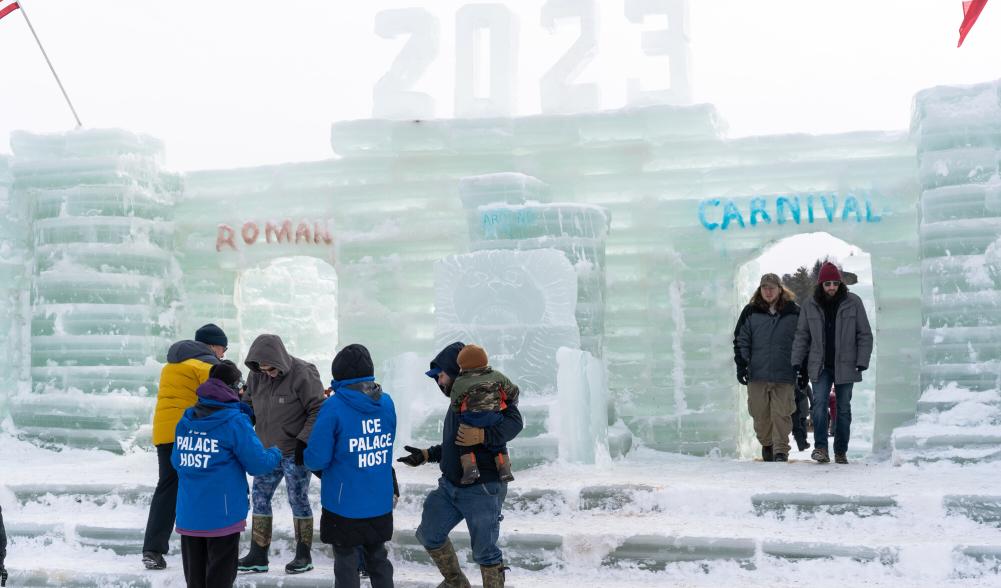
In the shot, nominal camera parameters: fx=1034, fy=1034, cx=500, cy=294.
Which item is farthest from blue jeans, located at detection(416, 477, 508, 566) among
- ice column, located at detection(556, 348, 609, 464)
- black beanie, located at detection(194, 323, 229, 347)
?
ice column, located at detection(556, 348, 609, 464)

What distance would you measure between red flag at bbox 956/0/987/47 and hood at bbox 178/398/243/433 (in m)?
8.12

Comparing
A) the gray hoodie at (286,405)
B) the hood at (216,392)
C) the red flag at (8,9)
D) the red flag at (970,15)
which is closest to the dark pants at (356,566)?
the hood at (216,392)

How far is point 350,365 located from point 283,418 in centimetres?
110

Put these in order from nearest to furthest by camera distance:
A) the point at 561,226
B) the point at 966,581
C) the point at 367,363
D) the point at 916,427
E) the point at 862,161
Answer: the point at 367,363 < the point at 966,581 < the point at 916,427 < the point at 561,226 < the point at 862,161

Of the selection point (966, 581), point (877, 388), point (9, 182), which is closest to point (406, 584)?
point (966, 581)

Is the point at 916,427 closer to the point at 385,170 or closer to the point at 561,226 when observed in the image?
the point at 561,226

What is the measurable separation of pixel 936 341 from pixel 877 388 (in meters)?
1.44

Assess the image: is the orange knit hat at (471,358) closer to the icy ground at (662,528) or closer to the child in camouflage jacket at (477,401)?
the child in camouflage jacket at (477,401)

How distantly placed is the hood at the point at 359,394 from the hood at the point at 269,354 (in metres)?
0.83

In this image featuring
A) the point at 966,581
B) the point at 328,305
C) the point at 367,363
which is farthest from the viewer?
the point at 328,305

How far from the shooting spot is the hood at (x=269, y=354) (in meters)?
6.09

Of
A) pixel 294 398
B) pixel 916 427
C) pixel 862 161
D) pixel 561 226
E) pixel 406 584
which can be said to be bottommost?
pixel 406 584

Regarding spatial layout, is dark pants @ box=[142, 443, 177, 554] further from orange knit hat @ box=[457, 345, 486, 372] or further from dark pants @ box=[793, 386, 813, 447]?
dark pants @ box=[793, 386, 813, 447]

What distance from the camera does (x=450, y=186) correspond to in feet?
39.3
